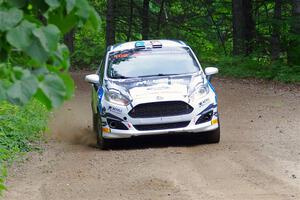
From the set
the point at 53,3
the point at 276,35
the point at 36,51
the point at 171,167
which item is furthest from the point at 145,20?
the point at 36,51

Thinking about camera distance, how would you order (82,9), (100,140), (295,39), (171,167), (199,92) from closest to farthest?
(82,9) → (171,167) → (199,92) → (100,140) → (295,39)

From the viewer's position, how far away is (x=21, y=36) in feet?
7.07

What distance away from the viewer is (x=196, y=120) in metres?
10.4

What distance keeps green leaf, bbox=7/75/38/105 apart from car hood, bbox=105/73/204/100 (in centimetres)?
815

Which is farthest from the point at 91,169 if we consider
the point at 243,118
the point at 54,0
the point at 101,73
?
the point at 54,0

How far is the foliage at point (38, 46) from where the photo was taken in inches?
85.3

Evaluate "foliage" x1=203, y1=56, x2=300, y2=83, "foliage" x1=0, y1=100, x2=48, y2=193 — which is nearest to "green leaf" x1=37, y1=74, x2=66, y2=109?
"foliage" x1=0, y1=100, x2=48, y2=193

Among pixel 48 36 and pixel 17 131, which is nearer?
A: pixel 48 36

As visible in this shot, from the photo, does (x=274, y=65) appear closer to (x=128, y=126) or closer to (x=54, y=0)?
(x=128, y=126)

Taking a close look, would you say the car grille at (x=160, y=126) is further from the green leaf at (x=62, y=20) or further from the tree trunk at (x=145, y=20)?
the tree trunk at (x=145, y=20)

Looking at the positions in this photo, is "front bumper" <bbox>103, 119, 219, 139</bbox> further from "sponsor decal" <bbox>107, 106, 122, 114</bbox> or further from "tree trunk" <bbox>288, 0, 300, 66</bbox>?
"tree trunk" <bbox>288, 0, 300, 66</bbox>

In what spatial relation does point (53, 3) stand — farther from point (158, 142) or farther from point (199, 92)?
point (158, 142)

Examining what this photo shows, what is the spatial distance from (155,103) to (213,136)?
1.21 m

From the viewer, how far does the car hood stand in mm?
10383
